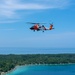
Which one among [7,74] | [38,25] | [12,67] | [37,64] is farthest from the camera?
[37,64]

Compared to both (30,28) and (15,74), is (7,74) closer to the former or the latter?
(15,74)

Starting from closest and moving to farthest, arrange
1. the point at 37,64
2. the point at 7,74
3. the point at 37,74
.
→ the point at 7,74
the point at 37,74
the point at 37,64

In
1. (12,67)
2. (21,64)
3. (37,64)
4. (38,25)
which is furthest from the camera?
(37,64)

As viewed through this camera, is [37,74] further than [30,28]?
Yes

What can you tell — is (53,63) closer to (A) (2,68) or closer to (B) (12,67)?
(B) (12,67)

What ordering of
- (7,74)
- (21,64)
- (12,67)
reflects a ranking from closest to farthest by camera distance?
(7,74) < (12,67) < (21,64)

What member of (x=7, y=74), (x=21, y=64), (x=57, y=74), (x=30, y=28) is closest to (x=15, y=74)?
(x=7, y=74)

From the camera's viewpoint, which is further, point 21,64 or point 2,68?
point 21,64

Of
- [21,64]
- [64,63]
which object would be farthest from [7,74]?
[64,63]
